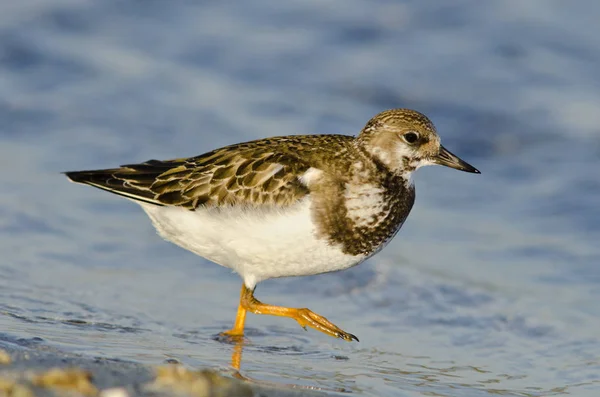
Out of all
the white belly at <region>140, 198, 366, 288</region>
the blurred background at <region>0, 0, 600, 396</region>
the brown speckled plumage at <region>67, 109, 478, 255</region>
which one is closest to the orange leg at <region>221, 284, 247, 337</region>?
the blurred background at <region>0, 0, 600, 396</region>

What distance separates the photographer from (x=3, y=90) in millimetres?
10969

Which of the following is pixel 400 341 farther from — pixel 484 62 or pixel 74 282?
pixel 484 62

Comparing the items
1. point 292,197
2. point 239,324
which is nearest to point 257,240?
point 292,197

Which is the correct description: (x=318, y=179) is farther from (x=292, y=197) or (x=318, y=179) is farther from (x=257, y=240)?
(x=257, y=240)

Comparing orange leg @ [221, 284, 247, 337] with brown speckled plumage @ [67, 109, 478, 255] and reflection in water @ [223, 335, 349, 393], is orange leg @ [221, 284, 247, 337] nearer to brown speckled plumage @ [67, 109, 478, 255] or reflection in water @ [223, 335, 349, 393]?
reflection in water @ [223, 335, 349, 393]

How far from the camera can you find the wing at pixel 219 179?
6027 millimetres

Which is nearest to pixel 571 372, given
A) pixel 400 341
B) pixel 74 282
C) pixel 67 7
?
pixel 400 341

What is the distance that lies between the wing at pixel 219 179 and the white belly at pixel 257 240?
0.22 ft

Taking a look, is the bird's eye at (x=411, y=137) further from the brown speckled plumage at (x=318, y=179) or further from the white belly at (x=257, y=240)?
the white belly at (x=257, y=240)

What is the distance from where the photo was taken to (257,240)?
6031 millimetres

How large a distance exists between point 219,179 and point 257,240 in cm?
47

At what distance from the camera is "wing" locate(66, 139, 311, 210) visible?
603 cm

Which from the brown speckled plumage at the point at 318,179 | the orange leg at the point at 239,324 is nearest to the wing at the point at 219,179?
the brown speckled plumage at the point at 318,179

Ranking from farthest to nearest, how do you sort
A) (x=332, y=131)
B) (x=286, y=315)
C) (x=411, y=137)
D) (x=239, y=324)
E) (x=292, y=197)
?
(x=332, y=131) → (x=239, y=324) → (x=286, y=315) → (x=411, y=137) → (x=292, y=197)
